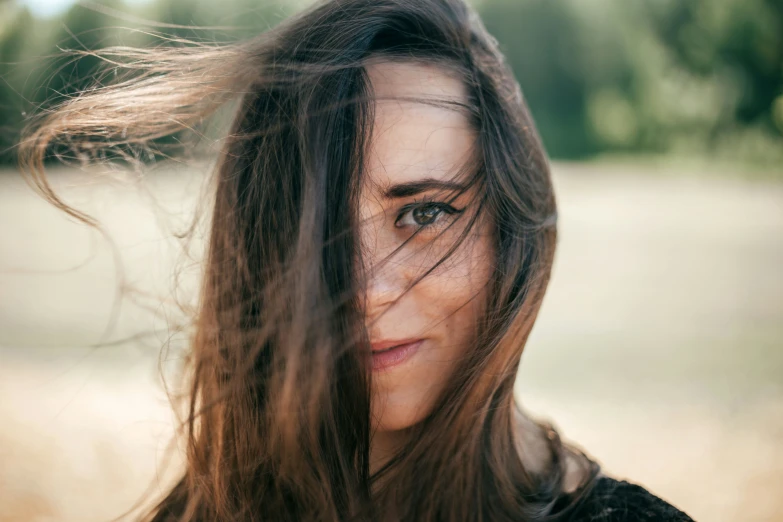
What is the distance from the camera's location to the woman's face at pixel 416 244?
4.64 feet

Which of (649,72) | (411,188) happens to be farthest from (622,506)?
(649,72)

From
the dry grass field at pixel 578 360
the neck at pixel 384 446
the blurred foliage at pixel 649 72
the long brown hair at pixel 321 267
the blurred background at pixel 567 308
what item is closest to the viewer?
the long brown hair at pixel 321 267

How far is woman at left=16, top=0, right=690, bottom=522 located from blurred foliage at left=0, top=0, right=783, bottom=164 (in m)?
13.8

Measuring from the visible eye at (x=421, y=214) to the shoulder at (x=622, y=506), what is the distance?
2.45 feet

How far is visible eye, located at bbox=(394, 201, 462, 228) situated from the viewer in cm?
145

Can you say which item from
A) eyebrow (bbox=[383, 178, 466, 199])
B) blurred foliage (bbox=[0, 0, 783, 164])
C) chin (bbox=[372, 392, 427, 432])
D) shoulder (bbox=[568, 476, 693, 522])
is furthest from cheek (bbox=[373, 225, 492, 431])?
blurred foliage (bbox=[0, 0, 783, 164])

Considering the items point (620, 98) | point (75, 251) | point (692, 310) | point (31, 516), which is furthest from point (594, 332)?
point (620, 98)

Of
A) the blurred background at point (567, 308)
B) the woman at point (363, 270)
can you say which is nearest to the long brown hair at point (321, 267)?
the woman at point (363, 270)

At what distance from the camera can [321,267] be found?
136 centimetres

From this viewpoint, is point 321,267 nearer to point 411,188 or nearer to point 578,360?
point 411,188

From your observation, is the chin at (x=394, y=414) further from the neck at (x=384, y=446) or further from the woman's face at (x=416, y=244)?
the neck at (x=384, y=446)

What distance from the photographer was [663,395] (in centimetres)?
509

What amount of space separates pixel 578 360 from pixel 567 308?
60.3 inches

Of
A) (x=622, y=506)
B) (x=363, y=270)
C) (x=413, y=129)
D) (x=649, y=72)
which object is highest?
(x=649, y=72)
